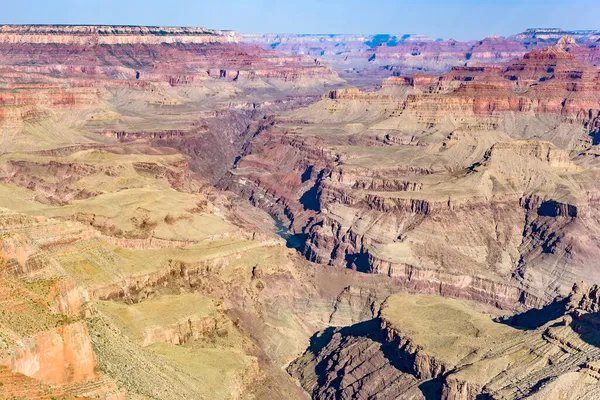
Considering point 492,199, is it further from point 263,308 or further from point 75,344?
point 75,344

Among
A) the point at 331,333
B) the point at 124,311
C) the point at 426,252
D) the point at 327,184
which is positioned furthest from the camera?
the point at 327,184

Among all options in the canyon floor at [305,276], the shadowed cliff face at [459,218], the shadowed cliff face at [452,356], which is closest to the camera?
the canyon floor at [305,276]

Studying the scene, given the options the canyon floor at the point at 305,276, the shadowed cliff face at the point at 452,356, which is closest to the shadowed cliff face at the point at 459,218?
the canyon floor at the point at 305,276

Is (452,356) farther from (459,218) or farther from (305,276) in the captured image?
(459,218)

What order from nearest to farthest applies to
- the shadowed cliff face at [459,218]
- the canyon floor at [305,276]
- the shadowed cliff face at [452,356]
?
the canyon floor at [305,276], the shadowed cliff face at [452,356], the shadowed cliff face at [459,218]

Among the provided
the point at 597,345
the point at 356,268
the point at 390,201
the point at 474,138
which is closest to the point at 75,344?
the point at 597,345

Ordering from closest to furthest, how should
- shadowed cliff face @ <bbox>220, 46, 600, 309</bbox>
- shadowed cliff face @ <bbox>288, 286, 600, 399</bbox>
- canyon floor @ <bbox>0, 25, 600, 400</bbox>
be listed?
1. canyon floor @ <bbox>0, 25, 600, 400</bbox>
2. shadowed cliff face @ <bbox>288, 286, 600, 399</bbox>
3. shadowed cliff face @ <bbox>220, 46, 600, 309</bbox>

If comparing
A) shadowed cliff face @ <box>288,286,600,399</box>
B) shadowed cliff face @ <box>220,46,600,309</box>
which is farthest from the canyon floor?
shadowed cliff face @ <box>220,46,600,309</box>

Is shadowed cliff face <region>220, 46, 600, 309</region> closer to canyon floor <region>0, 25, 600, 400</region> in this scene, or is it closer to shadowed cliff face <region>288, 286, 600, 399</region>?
canyon floor <region>0, 25, 600, 400</region>

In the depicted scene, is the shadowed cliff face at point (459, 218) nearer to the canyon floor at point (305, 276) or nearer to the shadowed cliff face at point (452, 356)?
the canyon floor at point (305, 276)

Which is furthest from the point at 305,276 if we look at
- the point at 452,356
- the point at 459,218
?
the point at 459,218

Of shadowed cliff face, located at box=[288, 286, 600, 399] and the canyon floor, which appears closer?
the canyon floor
